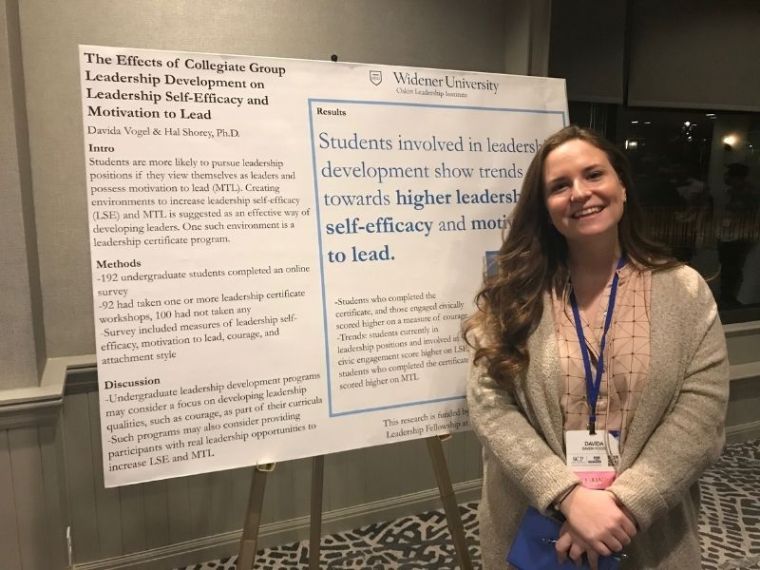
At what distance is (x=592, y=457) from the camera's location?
1161mm

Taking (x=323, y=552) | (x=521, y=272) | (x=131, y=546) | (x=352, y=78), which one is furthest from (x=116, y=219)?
(x=323, y=552)

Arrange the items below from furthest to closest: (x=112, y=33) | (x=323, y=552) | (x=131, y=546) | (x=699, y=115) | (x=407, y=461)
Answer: (x=699, y=115) < (x=407, y=461) < (x=323, y=552) < (x=131, y=546) < (x=112, y=33)

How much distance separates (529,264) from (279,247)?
0.57m

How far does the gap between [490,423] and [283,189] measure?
70 centimetres

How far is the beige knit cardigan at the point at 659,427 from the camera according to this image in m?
1.10

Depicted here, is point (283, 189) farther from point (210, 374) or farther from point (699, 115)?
point (699, 115)

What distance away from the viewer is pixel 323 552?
2.32 metres

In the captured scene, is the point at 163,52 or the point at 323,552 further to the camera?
the point at 323,552

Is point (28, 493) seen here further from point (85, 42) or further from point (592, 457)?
point (592, 457)

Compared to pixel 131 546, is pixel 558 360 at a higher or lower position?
higher

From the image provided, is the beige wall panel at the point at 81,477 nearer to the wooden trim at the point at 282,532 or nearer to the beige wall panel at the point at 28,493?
the wooden trim at the point at 282,532

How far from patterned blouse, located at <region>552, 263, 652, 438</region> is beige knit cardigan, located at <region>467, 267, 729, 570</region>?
0.02 meters

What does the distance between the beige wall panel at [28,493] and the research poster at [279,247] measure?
73 centimetres

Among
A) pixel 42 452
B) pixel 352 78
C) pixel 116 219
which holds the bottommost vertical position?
pixel 42 452
